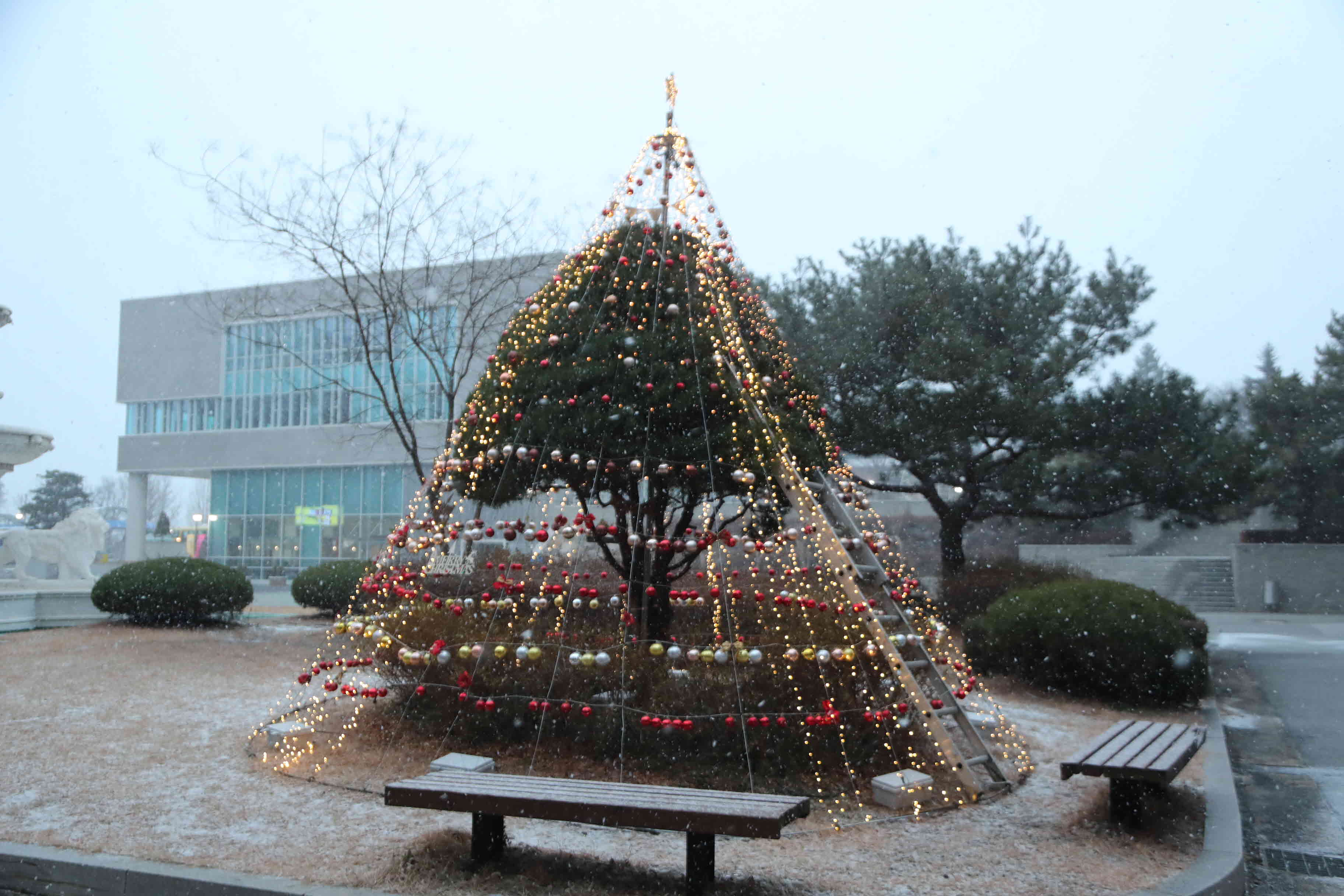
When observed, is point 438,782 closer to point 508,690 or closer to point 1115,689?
Result: point 508,690

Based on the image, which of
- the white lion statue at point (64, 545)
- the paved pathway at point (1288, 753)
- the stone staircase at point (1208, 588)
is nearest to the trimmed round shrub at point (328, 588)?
the white lion statue at point (64, 545)

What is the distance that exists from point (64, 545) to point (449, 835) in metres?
14.4

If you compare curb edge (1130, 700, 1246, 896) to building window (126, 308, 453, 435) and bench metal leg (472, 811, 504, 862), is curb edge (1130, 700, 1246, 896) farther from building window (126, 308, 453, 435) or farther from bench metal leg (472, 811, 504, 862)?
building window (126, 308, 453, 435)

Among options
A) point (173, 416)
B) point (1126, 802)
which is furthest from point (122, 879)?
point (173, 416)

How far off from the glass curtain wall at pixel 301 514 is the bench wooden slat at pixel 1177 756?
1160 inches

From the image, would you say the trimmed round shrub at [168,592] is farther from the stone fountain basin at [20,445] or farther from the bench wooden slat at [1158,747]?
the bench wooden slat at [1158,747]

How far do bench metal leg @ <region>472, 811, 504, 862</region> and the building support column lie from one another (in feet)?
119

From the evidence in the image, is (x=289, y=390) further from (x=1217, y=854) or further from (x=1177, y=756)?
(x=1217, y=854)

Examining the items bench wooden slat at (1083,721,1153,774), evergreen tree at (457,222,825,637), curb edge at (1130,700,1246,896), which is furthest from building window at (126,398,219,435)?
curb edge at (1130,700,1246,896)

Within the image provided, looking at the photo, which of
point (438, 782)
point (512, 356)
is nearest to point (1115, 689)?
point (512, 356)

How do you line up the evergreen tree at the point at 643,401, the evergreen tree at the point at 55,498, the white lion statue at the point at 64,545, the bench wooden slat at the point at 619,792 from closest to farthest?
the bench wooden slat at the point at 619,792, the evergreen tree at the point at 643,401, the white lion statue at the point at 64,545, the evergreen tree at the point at 55,498

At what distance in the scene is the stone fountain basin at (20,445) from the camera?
1182 cm

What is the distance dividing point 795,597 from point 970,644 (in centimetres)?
561

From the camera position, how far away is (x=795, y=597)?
628 cm
